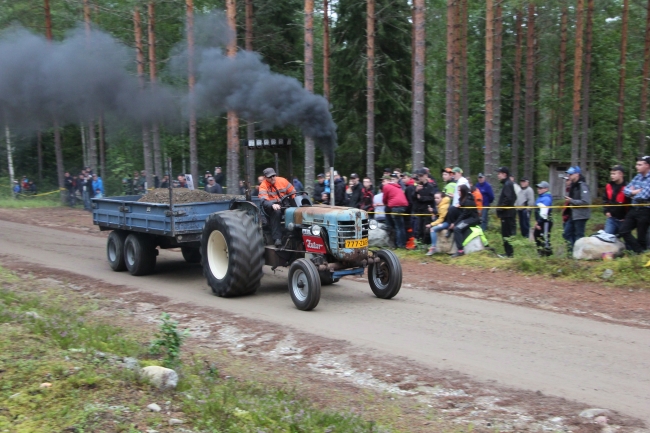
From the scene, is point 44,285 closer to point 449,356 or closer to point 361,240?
point 361,240

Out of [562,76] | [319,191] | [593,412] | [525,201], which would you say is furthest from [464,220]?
[562,76]

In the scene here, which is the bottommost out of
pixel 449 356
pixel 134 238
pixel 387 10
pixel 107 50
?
pixel 449 356

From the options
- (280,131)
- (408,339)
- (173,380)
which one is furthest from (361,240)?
(280,131)

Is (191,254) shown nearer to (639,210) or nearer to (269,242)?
(269,242)

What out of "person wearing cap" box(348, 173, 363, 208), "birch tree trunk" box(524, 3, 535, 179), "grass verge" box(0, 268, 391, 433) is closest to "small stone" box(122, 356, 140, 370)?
"grass verge" box(0, 268, 391, 433)

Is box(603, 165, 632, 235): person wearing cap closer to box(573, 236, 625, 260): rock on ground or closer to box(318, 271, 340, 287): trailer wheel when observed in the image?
box(573, 236, 625, 260): rock on ground

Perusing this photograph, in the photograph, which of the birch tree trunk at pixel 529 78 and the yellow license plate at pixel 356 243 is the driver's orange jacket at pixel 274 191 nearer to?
the yellow license plate at pixel 356 243

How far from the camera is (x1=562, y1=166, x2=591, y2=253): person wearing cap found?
12391 mm

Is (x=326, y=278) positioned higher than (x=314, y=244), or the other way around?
(x=314, y=244)

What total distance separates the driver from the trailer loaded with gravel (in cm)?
11

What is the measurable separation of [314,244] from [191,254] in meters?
4.29

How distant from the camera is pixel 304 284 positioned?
945 cm

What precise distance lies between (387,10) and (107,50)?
11323 mm

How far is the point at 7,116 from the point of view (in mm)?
18078
